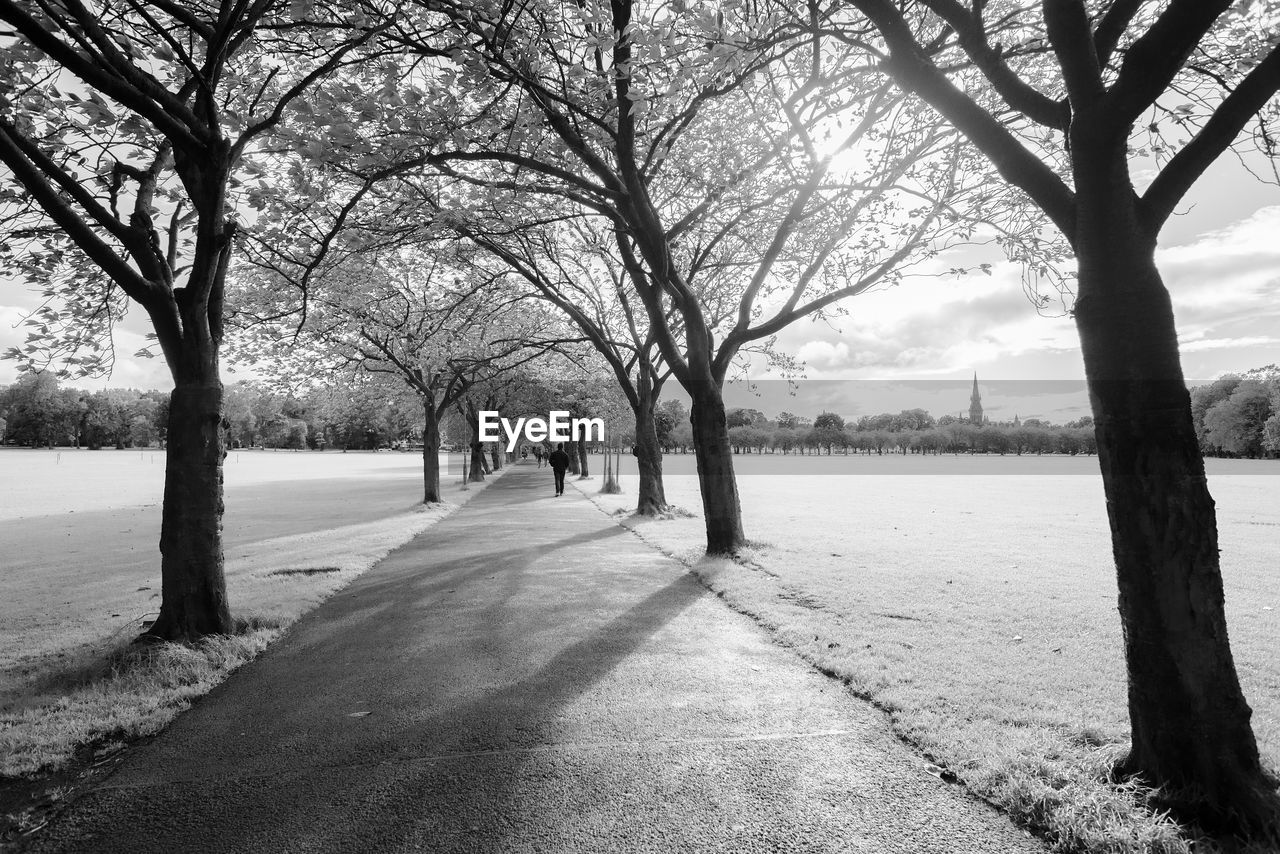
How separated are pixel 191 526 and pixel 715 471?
7.76 m

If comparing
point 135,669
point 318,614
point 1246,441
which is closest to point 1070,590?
point 318,614

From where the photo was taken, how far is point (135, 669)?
222 inches

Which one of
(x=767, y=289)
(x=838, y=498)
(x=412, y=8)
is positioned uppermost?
(x=412, y=8)

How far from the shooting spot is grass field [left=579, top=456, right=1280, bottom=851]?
354 centimetres

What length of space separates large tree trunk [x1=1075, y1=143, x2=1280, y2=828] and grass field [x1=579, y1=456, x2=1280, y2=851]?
0.40 m

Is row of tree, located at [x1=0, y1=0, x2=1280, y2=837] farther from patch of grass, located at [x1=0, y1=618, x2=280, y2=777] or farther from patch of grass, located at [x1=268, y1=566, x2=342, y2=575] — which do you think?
patch of grass, located at [x1=268, y1=566, x2=342, y2=575]

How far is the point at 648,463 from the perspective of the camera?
63.8ft

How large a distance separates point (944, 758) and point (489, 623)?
4774 mm

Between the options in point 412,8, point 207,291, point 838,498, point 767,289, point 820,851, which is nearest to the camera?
point 820,851

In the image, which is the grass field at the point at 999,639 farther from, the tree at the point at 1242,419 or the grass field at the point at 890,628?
the tree at the point at 1242,419

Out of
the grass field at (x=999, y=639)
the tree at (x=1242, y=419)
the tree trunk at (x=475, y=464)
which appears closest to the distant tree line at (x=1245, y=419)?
the tree at (x=1242, y=419)

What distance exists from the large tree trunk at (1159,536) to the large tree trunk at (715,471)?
803 cm

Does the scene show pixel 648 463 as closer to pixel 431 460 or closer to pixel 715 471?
pixel 715 471

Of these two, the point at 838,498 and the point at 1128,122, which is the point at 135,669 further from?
the point at 838,498
